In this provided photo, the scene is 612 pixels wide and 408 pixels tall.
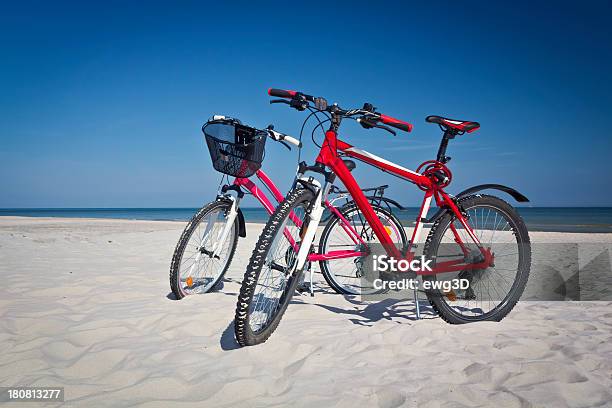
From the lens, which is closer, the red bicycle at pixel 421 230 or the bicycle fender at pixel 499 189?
the red bicycle at pixel 421 230

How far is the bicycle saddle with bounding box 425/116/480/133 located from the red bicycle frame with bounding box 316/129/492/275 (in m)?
0.33

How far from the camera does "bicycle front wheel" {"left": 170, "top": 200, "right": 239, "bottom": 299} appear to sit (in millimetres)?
3469

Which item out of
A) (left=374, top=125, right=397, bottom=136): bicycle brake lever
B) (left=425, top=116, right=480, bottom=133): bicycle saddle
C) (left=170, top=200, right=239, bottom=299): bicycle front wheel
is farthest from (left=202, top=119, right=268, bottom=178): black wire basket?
(left=425, top=116, right=480, bottom=133): bicycle saddle

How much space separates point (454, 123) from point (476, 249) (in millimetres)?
1050

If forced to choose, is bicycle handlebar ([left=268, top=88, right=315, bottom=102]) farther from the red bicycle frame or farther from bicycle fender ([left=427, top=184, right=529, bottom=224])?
bicycle fender ([left=427, top=184, right=529, bottom=224])

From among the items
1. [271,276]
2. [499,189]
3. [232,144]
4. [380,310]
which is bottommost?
[380,310]

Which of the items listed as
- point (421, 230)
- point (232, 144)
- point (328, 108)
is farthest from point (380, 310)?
point (232, 144)

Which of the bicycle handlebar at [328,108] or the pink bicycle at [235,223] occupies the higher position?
the bicycle handlebar at [328,108]

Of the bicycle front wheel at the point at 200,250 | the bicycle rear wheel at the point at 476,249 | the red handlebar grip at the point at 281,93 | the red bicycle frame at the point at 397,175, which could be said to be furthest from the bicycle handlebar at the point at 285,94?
the bicycle rear wheel at the point at 476,249

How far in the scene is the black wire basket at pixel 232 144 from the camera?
10.7 feet

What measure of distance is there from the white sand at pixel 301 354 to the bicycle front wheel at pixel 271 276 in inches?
5.5

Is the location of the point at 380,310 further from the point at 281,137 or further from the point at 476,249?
the point at 281,137

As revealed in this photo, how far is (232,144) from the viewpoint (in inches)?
128

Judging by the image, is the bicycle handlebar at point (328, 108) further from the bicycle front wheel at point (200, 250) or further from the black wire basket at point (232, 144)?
the bicycle front wheel at point (200, 250)
